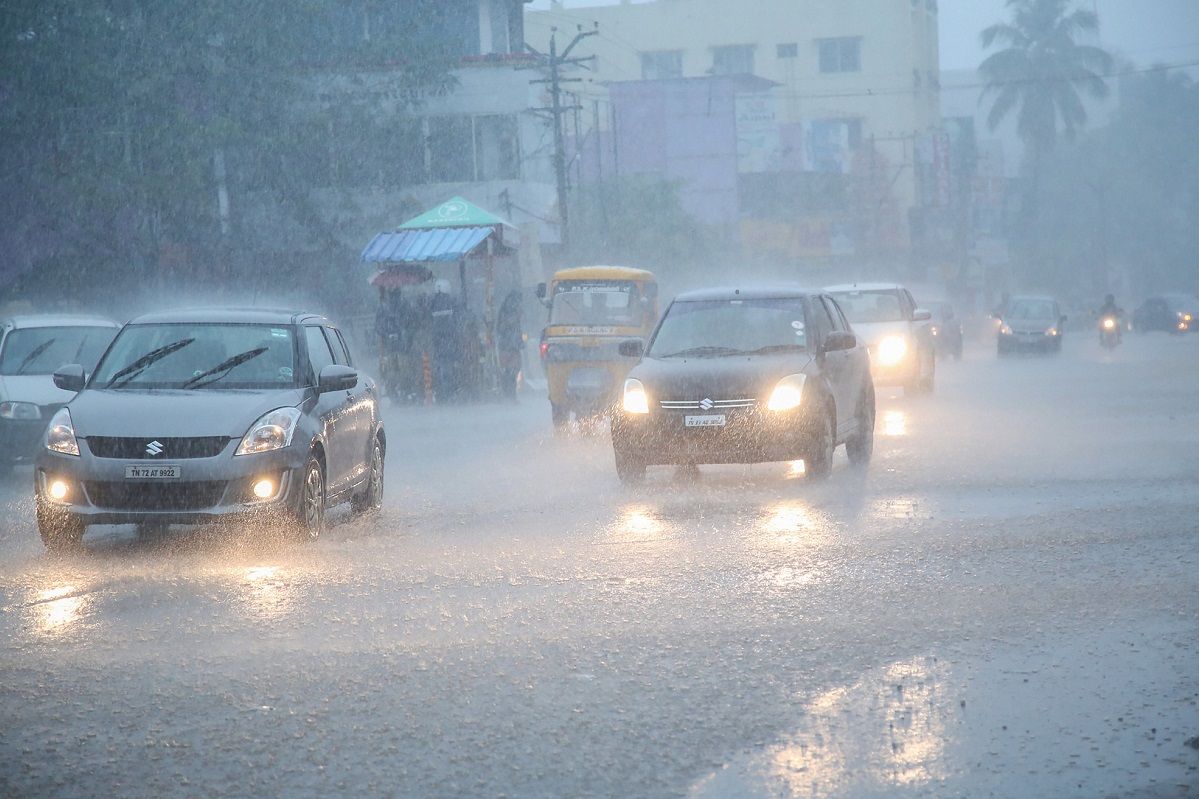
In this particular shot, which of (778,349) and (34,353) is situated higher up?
(34,353)

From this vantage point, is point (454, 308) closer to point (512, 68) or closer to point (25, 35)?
point (25, 35)

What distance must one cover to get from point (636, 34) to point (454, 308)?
2798 inches

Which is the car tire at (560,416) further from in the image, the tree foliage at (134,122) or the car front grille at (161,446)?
the tree foliage at (134,122)

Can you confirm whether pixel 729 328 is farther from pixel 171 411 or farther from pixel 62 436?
pixel 62 436

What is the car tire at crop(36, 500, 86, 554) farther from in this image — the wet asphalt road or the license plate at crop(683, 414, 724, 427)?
the license plate at crop(683, 414, 724, 427)

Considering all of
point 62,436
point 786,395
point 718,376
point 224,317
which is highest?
point 224,317

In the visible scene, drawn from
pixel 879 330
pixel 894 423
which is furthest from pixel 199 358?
pixel 879 330

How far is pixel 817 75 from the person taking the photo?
94.4m

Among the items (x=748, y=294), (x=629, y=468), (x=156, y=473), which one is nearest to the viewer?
(x=156, y=473)

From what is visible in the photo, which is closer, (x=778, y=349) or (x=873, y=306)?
(x=778, y=349)

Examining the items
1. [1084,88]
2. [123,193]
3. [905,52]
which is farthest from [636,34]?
[123,193]

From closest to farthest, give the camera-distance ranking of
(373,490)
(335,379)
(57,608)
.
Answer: (57,608) → (335,379) → (373,490)

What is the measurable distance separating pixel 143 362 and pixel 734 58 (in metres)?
87.7

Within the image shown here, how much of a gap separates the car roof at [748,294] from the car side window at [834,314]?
456mm
